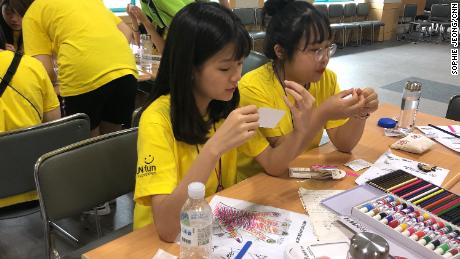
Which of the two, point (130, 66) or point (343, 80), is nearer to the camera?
point (130, 66)

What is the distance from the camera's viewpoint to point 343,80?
5746 mm

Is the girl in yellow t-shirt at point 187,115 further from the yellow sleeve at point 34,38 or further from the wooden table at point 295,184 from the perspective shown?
the yellow sleeve at point 34,38

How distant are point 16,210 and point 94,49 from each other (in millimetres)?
978

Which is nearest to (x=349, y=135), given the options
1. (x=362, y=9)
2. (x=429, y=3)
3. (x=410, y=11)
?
(x=362, y=9)

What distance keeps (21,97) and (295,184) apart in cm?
129

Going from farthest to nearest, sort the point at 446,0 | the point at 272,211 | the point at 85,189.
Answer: the point at 446,0
the point at 85,189
the point at 272,211

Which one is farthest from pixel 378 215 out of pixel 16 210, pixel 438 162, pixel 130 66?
pixel 130 66

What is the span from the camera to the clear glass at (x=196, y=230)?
2.76ft

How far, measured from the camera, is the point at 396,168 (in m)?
1.44

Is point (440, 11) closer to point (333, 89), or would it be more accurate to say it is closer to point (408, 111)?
point (408, 111)

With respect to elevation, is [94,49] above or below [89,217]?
above

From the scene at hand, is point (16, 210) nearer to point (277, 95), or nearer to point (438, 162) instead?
point (277, 95)

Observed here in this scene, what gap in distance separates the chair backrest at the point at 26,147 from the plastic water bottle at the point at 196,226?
105 cm

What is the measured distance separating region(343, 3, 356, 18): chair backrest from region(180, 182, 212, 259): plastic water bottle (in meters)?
8.89
